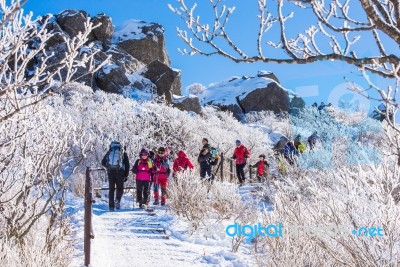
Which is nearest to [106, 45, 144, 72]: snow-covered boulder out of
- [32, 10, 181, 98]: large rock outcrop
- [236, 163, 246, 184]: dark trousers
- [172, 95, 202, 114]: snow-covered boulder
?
[32, 10, 181, 98]: large rock outcrop

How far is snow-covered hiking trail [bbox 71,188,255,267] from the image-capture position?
6262mm

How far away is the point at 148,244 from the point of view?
7.11 m

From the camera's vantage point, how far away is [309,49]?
301 cm

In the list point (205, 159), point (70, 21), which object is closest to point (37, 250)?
point (205, 159)

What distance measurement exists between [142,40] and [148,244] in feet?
151

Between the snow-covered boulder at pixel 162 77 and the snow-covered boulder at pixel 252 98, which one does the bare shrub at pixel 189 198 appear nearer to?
the snow-covered boulder at pixel 162 77

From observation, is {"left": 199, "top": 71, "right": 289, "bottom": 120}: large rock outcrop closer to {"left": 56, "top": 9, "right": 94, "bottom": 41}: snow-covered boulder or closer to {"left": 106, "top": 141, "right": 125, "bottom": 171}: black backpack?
{"left": 56, "top": 9, "right": 94, "bottom": 41}: snow-covered boulder

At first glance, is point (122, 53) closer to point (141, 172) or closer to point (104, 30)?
point (104, 30)

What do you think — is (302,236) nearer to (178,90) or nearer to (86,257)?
(86,257)

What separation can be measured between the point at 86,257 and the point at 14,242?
0.85 meters

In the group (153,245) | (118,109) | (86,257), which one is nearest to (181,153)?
(153,245)

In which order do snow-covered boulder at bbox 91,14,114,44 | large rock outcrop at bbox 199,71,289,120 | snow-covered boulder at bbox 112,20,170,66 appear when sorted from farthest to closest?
large rock outcrop at bbox 199,71,289,120 → snow-covered boulder at bbox 112,20,170,66 → snow-covered boulder at bbox 91,14,114,44

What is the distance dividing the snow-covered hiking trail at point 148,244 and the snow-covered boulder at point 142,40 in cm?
4186

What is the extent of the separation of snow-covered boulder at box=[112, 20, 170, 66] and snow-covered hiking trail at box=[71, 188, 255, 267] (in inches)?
1648
